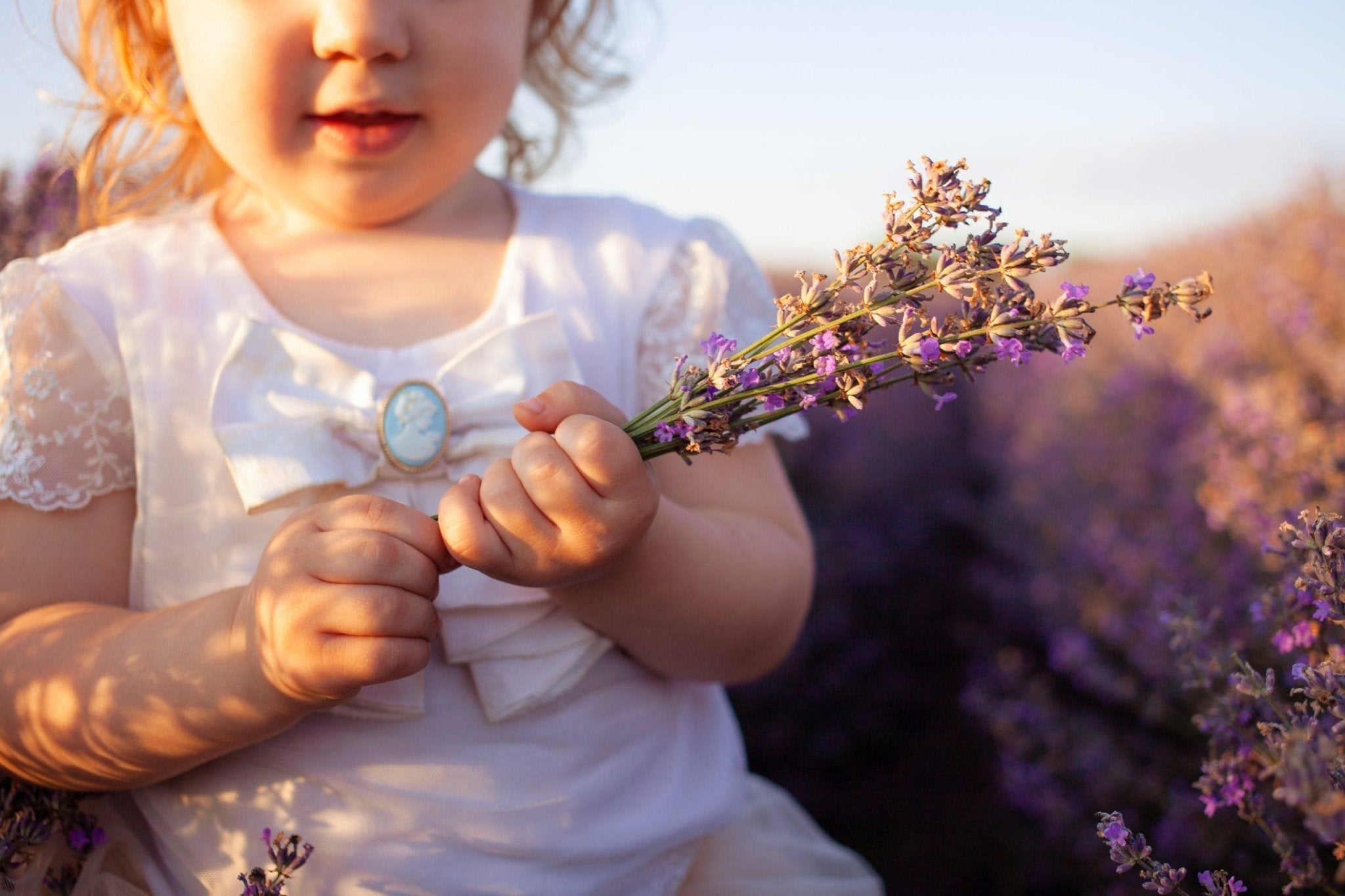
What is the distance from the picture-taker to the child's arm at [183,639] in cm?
114

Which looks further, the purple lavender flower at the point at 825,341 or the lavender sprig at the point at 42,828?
the lavender sprig at the point at 42,828

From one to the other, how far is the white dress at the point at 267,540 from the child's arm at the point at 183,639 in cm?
7

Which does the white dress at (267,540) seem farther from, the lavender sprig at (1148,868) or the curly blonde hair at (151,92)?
the lavender sprig at (1148,868)

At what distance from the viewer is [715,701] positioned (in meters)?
1.91

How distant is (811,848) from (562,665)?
0.80 metres

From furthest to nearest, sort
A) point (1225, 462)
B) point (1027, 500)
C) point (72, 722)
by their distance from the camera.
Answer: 1. point (1027, 500)
2. point (1225, 462)
3. point (72, 722)

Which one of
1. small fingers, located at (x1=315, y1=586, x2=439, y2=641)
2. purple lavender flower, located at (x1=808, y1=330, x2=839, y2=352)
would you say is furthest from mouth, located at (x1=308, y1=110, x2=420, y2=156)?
purple lavender flower, located at (x1=808, y1=330, x2=839, y2=352)

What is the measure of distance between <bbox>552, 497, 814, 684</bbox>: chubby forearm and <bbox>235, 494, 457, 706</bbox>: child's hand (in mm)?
259

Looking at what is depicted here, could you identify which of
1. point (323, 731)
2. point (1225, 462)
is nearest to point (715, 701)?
point (323, 731)

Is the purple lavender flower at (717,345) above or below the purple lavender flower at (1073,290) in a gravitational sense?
below

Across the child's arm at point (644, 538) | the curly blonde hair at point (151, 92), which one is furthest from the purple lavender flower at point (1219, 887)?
the curly blonde hair at point (151, 92)

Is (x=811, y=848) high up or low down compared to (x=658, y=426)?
down

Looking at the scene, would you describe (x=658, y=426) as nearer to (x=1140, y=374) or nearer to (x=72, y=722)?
(x=72, y=722)

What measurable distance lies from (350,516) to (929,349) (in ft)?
2.21
